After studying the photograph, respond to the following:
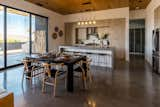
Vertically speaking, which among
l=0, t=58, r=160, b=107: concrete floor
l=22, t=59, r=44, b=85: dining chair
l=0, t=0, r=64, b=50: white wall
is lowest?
l=0, t=58, r=160, b=107: concrete floor

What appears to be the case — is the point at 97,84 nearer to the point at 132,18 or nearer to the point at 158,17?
the point at 158,17

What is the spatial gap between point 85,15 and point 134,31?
14.0 feet

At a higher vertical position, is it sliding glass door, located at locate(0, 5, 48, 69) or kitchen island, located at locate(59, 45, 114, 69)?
sliding glass door, located at locate(0, 5, 48, 69)

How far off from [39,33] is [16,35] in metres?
1.70

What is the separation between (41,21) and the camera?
842cm

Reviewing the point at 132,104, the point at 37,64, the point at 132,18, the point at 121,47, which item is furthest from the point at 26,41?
the point at 132,18

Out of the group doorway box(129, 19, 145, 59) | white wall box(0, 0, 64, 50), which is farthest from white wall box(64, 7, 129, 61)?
doorway box(129, 19, 145, 59)

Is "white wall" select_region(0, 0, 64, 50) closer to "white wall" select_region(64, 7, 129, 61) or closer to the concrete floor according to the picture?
"white wall" select_region(64, 7, 129, 61)

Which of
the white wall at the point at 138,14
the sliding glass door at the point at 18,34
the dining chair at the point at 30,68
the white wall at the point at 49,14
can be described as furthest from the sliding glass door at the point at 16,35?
the white wall at the point at 138,14

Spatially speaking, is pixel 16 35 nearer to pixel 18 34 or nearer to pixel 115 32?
pixel 18 34

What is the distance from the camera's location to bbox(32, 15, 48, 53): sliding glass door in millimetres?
7772

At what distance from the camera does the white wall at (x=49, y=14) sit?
20.4 feet

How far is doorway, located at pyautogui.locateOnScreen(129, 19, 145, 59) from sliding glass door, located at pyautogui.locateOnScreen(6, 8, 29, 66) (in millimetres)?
7739

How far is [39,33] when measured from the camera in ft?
27.0
